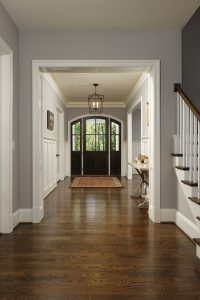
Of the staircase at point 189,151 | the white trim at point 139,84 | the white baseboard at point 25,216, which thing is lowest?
the white baseboard at point 25,216

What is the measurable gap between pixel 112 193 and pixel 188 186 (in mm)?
3782

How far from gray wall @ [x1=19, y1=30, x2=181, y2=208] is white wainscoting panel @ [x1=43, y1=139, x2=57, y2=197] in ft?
6.81

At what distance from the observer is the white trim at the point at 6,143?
146 inches

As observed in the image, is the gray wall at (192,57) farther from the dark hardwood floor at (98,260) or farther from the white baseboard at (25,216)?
the white baseboard at (25,216)

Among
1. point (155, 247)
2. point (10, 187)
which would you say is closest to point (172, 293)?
point (155, 247)

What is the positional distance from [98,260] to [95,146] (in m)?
8.56

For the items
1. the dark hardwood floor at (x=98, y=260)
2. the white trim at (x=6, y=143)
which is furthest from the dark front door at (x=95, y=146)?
the white trim at (x=6, y=143)

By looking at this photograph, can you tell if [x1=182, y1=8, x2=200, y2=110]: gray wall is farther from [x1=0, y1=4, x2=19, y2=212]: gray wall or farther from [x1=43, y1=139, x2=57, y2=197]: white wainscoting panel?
[x1=43, y1=139, x2=57, y2=197]: white wainscoting panel

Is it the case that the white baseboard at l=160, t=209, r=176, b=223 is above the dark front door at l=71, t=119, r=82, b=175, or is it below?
below

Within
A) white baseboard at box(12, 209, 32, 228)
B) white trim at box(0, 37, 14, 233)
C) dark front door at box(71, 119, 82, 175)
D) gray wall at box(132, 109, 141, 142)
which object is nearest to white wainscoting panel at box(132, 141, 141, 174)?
gray wall at box(132, 109, 141, 142)

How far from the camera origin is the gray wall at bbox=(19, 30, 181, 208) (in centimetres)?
423

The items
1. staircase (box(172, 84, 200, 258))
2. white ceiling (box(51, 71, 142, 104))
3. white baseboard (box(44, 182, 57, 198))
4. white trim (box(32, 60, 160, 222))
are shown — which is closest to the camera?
staircase (box(172, 84, 200, 258))

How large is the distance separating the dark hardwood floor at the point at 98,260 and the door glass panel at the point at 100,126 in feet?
22.1

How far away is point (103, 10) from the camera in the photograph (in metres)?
3.66
